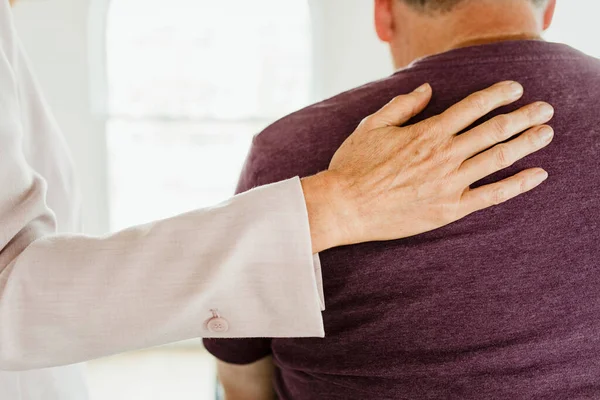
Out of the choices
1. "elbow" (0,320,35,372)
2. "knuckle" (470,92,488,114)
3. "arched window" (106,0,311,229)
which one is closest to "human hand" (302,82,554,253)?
"knuckle" (470,92,488,114)

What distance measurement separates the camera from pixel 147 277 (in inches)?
28.6

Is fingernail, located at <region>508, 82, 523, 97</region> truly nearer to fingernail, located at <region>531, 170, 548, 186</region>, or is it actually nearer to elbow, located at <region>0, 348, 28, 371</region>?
fingernail, located at <region>531, 170, 548, 186</region>

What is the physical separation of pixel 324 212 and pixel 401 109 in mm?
204

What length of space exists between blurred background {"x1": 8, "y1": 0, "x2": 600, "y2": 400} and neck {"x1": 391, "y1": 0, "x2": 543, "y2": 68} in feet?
10.7

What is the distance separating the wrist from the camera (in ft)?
2.54

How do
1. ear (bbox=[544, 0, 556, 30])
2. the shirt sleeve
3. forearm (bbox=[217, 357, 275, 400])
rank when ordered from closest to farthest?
ear (bbox=[544, 0, 556, 30]) → the shirt sleeve → forearm (bbox=[217, 357, 275, 400])

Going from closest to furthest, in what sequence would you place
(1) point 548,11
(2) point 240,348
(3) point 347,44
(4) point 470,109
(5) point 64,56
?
(4) point 470,109, (1) point 548,11, (2) point 240,348, (5) point 64,56, (3) point 347,44

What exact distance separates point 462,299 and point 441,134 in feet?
0.89

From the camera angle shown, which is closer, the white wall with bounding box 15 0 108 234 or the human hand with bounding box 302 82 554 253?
the human hand with bounding box 302 82 554 253

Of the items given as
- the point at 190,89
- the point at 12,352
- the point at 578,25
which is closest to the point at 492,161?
the point at 12,352

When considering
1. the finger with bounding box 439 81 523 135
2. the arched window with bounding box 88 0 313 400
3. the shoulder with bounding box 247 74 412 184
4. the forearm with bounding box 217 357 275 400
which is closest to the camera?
the finger with bounding box 439 81 523 135

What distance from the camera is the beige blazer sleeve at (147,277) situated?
72cm

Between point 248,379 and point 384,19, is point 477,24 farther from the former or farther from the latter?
point 248,379

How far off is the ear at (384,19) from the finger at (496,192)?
457 mm
